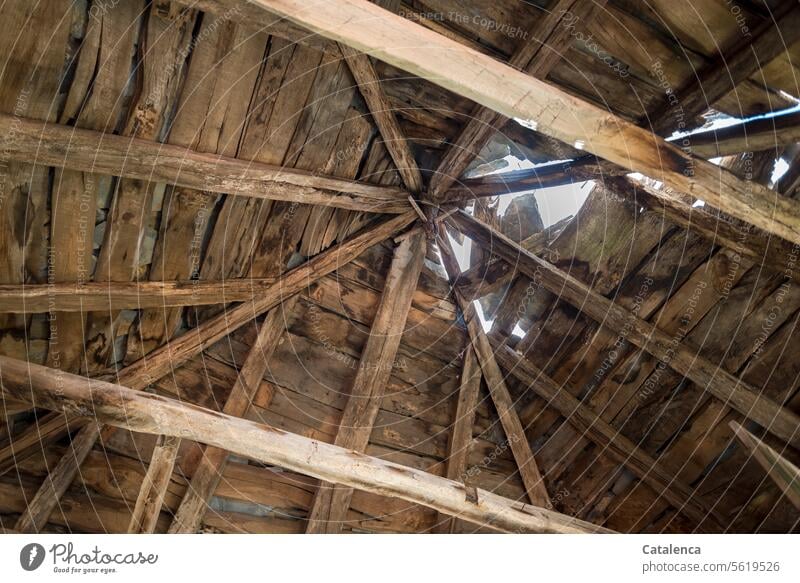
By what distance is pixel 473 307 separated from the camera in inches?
211

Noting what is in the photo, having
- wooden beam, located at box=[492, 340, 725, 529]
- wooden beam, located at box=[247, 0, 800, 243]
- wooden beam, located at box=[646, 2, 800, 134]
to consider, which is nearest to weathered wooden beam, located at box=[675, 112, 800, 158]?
wooden beam, located at box=[646, 2, 800, 134]

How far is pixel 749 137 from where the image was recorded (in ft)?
11.9

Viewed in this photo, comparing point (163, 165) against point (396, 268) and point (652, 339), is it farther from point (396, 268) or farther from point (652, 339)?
point (652, 339)

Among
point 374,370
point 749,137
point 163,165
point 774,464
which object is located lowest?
point 774,464

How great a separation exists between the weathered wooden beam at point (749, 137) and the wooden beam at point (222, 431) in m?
2.26

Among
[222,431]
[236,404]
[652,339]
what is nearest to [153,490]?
[222,431]

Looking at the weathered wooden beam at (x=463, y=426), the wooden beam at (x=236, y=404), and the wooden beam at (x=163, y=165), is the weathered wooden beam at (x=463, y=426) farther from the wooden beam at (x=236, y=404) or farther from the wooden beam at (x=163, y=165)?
the wooden beam at (x=163, y=165)

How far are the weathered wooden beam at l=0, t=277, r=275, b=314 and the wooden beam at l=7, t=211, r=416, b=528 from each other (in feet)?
0.35

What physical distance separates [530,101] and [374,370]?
2.95 metres

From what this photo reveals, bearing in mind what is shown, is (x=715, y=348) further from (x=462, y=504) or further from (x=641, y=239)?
(x=462, y=504)

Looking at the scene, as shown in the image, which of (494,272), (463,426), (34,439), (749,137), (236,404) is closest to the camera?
(749,137)

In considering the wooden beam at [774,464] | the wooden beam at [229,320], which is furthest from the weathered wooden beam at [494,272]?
the wooden beam at [774,464]
